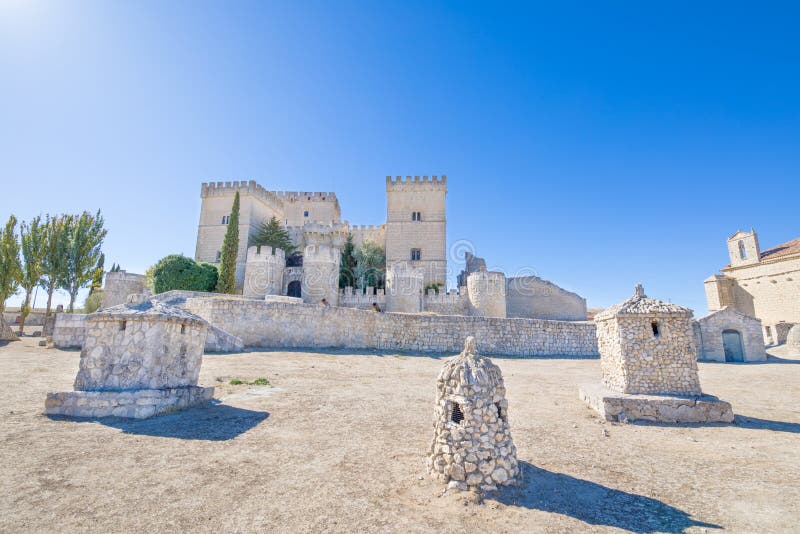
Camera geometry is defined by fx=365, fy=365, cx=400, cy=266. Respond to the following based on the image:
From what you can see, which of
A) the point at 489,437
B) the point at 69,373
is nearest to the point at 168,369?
the point at 69,373

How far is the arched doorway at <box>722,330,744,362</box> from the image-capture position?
1817cm

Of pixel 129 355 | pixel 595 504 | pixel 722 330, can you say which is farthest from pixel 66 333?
pixel 722 330

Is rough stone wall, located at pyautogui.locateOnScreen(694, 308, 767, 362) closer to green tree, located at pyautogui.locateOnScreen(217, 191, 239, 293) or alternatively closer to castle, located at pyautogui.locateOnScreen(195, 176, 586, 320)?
castle, located at pyautogui.locateOnScreen(195, 176, 586, 320)

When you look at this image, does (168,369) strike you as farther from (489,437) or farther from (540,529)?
(540,529)

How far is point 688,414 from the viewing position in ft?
20.9

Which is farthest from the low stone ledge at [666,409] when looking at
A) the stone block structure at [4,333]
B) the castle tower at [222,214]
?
the castle tower at [222,214]

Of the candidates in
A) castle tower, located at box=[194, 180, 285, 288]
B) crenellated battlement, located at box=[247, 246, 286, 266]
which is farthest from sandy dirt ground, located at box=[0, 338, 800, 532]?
castle tower, located at box=[194, 180, 285, 288]

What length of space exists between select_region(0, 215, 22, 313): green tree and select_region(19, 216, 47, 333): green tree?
2.29 feet

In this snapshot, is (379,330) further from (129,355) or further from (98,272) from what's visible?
(98,272)

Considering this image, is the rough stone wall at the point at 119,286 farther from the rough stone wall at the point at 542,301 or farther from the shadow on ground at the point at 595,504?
the shadow on ground at the point at 595,504

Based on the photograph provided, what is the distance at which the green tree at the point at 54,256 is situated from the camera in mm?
23281

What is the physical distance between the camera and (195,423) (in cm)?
539

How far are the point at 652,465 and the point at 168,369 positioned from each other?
720cm

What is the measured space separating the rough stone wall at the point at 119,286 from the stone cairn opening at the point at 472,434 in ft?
103
